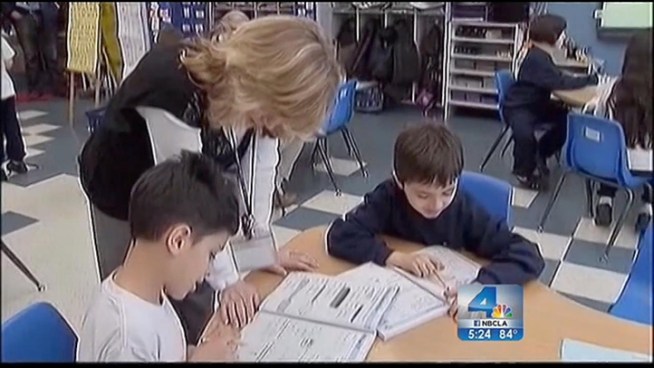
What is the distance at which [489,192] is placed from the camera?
1.40 metres

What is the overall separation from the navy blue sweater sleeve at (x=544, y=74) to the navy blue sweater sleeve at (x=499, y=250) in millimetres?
848

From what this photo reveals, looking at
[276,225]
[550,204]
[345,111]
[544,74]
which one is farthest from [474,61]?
[276,225]

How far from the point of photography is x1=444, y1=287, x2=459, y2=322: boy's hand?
87cm

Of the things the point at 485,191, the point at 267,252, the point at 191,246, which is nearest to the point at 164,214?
the point at 191,246

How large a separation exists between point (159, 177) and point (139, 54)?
254 millimetres

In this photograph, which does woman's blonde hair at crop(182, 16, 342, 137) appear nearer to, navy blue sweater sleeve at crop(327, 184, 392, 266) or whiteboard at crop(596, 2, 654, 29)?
navy blue sweater sleeve at crop(327, 184, 392, 266)

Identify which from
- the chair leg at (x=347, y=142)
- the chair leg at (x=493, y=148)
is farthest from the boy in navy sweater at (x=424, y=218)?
the chair leg at (x=347, y=142)

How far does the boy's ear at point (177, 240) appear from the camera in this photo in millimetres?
779

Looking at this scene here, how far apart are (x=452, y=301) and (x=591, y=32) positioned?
41 cm

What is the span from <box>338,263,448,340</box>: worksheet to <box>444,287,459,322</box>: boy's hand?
0.01m

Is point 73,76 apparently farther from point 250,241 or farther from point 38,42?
point 250,241

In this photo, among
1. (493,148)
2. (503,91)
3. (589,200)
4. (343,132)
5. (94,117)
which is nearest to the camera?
(94,117)

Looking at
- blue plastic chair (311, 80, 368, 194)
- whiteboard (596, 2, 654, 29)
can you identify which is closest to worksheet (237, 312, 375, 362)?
whiteboard (596, 2, 654, 29)

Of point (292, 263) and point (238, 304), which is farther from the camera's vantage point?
point (292, 263)
